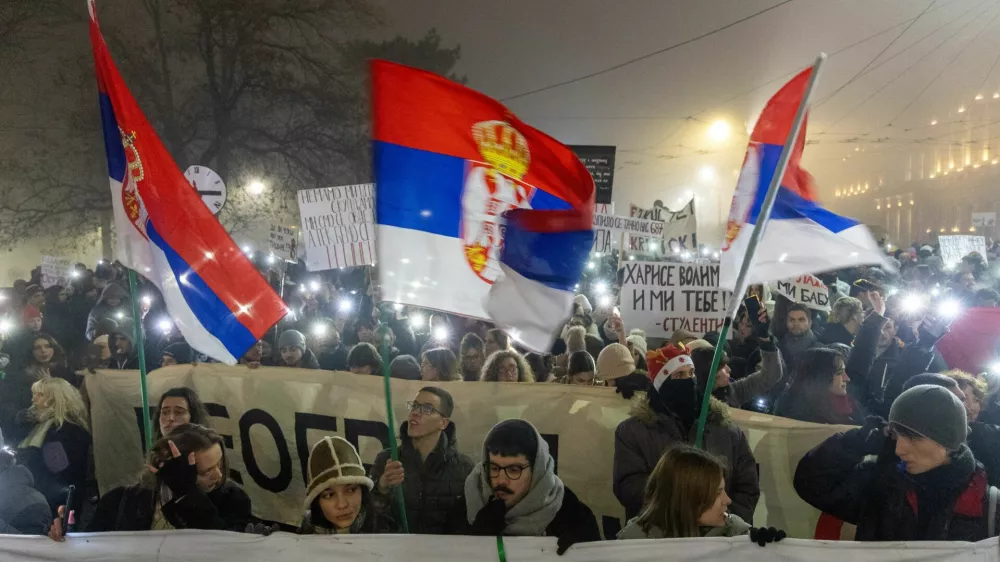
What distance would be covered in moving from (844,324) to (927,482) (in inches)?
159

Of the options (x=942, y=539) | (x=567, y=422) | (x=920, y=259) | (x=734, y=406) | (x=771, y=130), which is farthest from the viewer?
(x=920, y=259)

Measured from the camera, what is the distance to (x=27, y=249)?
787 inches

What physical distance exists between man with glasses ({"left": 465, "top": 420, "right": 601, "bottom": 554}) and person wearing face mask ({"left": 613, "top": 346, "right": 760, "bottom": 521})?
0.61 meters

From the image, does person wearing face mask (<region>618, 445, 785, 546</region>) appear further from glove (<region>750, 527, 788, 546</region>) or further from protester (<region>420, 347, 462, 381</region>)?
protester (<region>420, 347, 462, 381</region>)

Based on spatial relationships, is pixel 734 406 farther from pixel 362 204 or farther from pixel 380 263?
pixel 362 204

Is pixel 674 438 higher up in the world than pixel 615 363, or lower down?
lower down

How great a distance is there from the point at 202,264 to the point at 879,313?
4.59 metres

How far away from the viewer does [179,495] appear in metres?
3.03

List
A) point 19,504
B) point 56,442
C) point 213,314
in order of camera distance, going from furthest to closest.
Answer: point 56,442 < point 213,314 < point 19,504

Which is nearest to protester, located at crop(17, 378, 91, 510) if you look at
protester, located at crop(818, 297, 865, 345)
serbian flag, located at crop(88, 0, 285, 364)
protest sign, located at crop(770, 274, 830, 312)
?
serbian flag, located at crop(88, 0, 285, 364)

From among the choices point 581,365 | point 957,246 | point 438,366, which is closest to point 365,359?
point 438,366

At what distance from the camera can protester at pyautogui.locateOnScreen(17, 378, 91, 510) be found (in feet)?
14.0

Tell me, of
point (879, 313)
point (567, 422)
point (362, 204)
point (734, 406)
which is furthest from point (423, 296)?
point (362, 204)

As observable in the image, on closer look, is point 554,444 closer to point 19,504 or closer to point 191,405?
point 191,405
